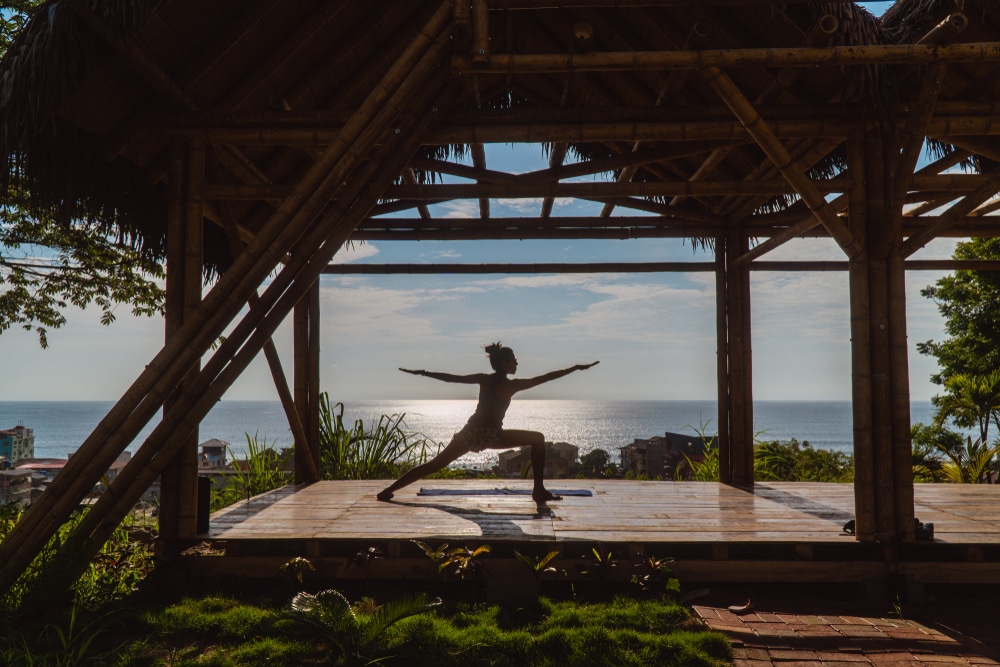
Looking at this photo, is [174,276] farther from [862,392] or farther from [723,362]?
[723,362]

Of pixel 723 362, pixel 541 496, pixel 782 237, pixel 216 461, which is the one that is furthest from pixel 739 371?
pixel 216 461

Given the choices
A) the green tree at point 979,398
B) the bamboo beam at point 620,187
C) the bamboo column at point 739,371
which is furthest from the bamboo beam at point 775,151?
the green tree at point 979,398

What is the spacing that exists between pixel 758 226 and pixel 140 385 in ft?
20.7

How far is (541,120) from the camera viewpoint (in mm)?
4898

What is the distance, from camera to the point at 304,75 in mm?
5297

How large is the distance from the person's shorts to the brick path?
2.13 meters

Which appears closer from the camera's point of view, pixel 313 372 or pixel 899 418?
pixel 899 418

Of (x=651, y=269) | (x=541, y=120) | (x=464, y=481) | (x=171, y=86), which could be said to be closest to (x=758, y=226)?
(x=651, y=269)

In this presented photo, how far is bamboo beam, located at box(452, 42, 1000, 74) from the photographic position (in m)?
3.90

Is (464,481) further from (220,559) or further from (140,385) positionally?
(140,385)

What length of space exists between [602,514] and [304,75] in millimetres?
4169

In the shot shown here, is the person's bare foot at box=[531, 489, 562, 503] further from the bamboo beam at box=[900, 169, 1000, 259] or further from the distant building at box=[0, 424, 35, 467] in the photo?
the distant building at box=[0, 424, 35, 467]

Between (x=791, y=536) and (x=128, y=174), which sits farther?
(x=128, y=174)

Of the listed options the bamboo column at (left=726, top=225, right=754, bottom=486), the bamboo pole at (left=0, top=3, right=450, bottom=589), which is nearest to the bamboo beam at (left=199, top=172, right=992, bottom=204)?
the bamboo pole at (left=0, top=3, right=450, bottom=589)
